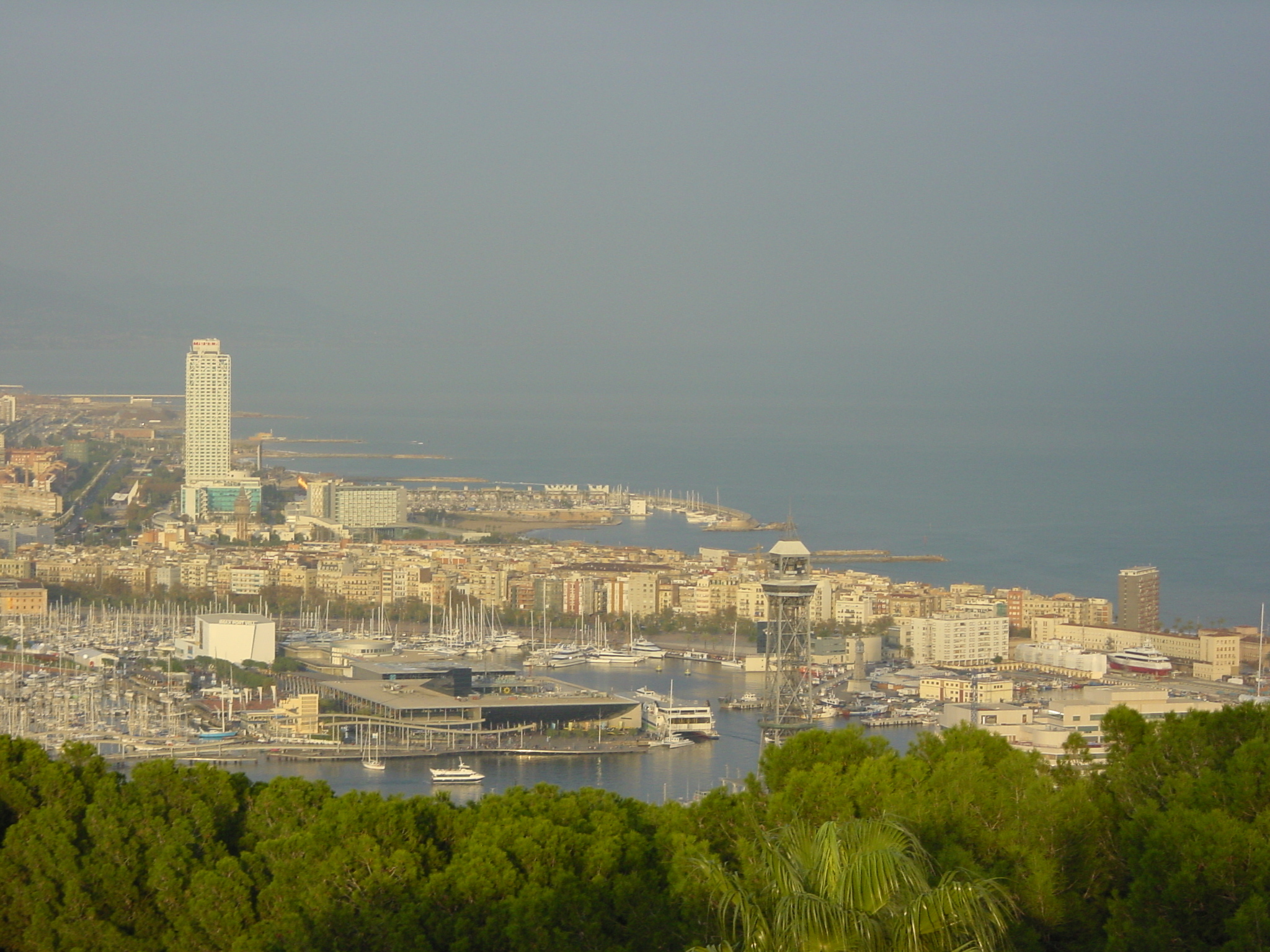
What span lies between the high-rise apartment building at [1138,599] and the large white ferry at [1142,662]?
92.3 inches

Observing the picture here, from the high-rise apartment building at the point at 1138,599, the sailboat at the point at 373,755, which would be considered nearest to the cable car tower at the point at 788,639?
the sailboat at the point at 373,755

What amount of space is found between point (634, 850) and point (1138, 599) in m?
15.2

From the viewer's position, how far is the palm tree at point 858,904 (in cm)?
235

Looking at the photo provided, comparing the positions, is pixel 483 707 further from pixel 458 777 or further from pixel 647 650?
pixel 647 650

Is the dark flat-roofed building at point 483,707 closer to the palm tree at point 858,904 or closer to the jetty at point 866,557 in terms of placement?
the palm tree at point 858,904

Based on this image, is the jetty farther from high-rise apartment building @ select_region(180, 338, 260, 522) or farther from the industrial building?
high-rise apartment building @ select_region(180, 338, 260, 522)

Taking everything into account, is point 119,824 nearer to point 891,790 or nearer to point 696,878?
point 696,878

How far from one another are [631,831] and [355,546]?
19278 mm

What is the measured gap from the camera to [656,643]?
675 inches

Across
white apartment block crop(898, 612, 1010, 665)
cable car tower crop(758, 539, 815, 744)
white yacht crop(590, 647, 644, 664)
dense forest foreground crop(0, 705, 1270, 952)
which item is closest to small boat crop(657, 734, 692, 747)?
cable car tower crop(758, 539, 815, 744)

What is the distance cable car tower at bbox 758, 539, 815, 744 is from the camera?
10391mm

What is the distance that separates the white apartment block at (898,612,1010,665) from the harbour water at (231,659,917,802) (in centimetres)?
366


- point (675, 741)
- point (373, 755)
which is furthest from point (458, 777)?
point (675, 741)

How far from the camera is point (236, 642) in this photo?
1479cm
